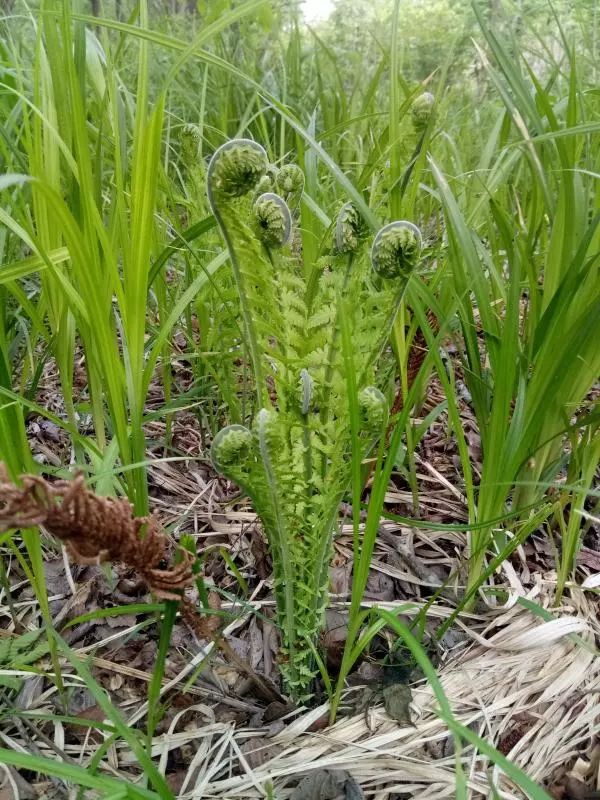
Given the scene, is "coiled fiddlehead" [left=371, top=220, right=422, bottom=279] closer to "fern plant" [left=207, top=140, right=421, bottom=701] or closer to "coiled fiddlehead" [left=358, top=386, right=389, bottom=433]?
"fern plant" [left=207, top=140, right=421, bottom=701]

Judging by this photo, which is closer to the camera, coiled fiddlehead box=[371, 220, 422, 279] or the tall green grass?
coiled fiddlehead box=[371, 220, 422, 279]

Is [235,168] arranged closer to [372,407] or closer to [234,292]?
[372,407]

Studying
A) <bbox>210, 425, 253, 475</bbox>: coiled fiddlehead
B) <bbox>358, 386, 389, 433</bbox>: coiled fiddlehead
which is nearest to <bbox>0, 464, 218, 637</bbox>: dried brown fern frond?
<bbox>210, 425, 253, 475</bbox>: coiled fiddlehead

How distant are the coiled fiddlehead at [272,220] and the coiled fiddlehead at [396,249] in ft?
0.27

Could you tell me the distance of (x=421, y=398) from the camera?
1124 mm

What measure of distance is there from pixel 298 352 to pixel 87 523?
0.94 feet

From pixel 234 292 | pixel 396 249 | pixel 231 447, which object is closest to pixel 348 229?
pixel 396 249

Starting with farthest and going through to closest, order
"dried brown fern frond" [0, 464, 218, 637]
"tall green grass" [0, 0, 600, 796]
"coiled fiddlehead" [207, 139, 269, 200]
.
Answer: "tall green grass" [0, 0, 600, 796]
"coiled fiddlehead" [207, 139, 269, 200]
"dried brown fern frond" [0, 464, 218, 637]

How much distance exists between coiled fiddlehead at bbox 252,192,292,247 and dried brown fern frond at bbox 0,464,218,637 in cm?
26

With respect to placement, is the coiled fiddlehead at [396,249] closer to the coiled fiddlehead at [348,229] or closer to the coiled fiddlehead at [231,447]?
the coiled fiddlehead at [348,229]

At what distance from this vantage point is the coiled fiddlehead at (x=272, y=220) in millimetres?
499

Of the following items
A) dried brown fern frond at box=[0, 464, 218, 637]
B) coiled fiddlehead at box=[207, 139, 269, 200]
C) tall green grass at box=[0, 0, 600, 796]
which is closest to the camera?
dried brown fern frond at box=[0, 464, 218, 637]

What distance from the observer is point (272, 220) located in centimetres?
50

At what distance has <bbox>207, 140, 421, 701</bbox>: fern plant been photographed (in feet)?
1.63
